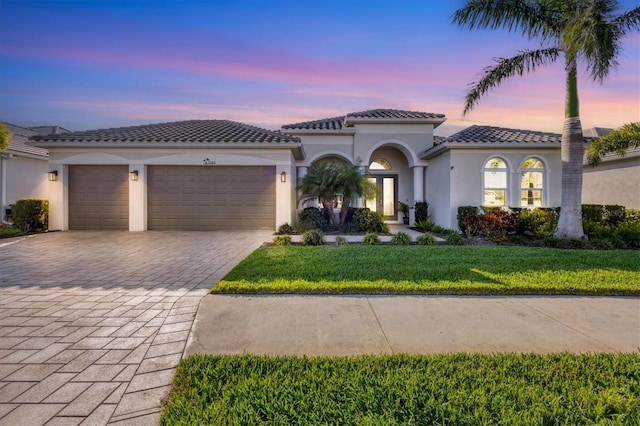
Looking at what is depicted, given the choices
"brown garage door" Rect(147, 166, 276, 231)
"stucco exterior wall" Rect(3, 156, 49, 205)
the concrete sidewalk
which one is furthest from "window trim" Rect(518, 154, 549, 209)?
"stucco exterior wall" Rect(3, 156, 49, 205)

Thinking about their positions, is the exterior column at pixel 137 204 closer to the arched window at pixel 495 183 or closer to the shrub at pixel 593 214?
the arched window at pixel 495 183

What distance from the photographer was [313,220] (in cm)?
1270

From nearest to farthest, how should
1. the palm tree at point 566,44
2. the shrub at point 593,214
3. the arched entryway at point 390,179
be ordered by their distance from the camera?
the palm tree at point 566,44
the shrub at point 593,214
the arched entryway at point 390,179

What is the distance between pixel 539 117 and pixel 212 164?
56.4 feet

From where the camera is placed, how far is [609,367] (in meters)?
2.67

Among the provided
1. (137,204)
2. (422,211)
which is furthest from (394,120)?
(137,204)

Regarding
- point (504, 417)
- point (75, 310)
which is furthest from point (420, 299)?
point (75, 310)

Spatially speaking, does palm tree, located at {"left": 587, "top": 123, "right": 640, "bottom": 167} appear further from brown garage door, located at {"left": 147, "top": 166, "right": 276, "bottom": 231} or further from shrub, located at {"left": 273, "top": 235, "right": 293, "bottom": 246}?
brown garage door, located at {"left": 147, "top": 166, "right": 276, "bottom": 231}

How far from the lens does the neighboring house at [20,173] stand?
14352mm

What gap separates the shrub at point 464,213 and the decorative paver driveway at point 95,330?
8955mm

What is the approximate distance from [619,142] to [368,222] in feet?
29.8

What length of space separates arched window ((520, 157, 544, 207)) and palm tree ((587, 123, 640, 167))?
2.01 meters

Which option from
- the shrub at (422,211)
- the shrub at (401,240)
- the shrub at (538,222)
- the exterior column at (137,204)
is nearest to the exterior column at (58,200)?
the exterior column at (137,204)

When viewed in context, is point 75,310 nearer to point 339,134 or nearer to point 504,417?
point 504,417
